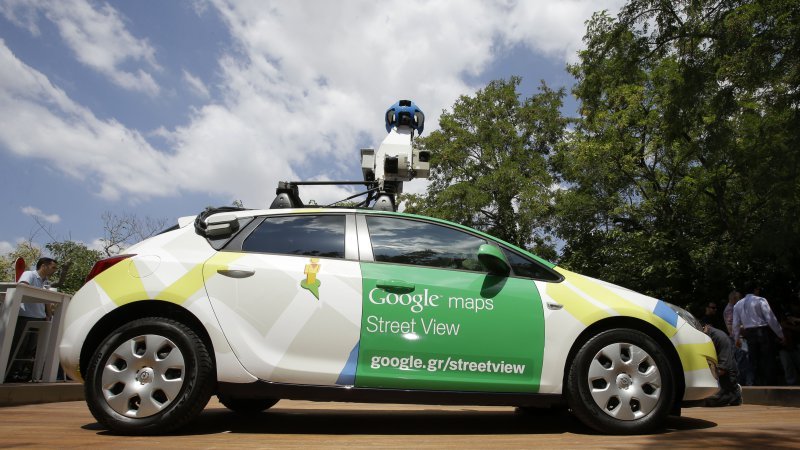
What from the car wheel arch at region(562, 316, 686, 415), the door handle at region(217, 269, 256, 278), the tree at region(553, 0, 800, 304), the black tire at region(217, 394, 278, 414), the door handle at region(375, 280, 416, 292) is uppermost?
the tree at region(553, 0, 800, 304)

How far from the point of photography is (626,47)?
43.2 ft

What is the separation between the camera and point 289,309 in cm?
400

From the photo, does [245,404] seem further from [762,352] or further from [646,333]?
[762,352]

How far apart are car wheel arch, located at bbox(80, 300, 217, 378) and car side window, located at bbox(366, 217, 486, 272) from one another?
4.02ft

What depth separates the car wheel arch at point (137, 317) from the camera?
399 cm

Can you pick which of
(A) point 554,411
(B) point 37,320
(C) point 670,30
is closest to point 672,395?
(A) point 554,411

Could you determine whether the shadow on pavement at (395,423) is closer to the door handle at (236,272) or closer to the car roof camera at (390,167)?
the door handle at (236,272)

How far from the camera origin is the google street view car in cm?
389

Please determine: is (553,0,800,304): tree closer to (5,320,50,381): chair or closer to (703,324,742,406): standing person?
(703,324,742,406): standing person

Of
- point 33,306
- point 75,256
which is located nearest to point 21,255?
point 75,256

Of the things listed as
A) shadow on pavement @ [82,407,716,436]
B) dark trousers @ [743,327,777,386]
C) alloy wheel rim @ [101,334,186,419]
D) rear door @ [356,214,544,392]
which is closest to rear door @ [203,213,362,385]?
rear door @ [356,214,544,392]

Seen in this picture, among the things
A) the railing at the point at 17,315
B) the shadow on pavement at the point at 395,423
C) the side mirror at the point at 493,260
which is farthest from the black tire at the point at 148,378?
the railing at the point at 17,315

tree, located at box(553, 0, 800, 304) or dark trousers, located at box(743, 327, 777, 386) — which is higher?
tree, located at box(553, 0, 800, 304)

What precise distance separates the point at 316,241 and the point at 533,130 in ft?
90.8
